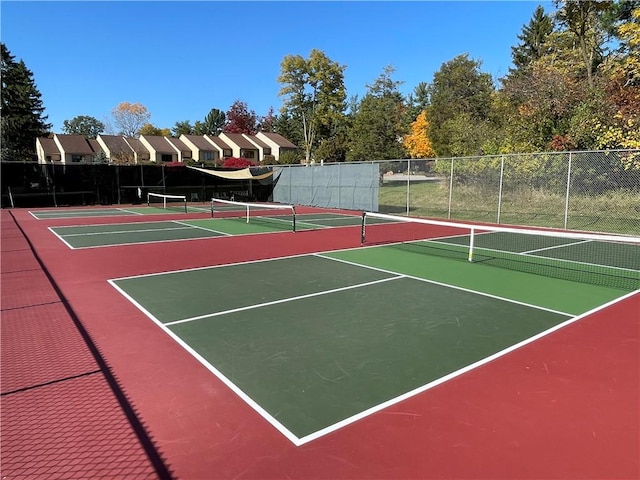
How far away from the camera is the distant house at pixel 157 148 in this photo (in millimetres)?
62438

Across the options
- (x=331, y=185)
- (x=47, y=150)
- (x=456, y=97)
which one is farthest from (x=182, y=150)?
(x=331, y=185)

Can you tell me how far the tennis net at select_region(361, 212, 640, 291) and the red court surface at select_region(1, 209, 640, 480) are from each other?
10.8ft

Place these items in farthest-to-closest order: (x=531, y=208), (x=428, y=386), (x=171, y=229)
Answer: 1. (x=531, y=208)
2. (x=171, y=229)
3. (x=428, y=386)

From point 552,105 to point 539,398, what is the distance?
71.9ft

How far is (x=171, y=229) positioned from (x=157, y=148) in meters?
57.7

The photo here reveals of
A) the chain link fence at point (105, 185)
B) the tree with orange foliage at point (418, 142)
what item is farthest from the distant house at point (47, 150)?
the tree with orange foliage at point (418, 142)

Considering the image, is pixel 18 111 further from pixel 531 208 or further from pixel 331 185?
pixel 531 208

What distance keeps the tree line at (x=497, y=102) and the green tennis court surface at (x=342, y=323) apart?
1505 cm

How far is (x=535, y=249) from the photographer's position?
12000 mm

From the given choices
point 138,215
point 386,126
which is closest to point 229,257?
point 138,215

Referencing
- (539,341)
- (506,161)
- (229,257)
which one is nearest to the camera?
(539,341)

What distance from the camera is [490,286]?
25.1 feet

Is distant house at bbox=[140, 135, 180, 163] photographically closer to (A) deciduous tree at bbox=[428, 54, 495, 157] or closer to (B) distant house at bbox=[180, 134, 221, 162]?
(B) distant house at bbox=[180, 134, 221, 162]

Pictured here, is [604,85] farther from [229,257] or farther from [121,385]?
[121,385]
